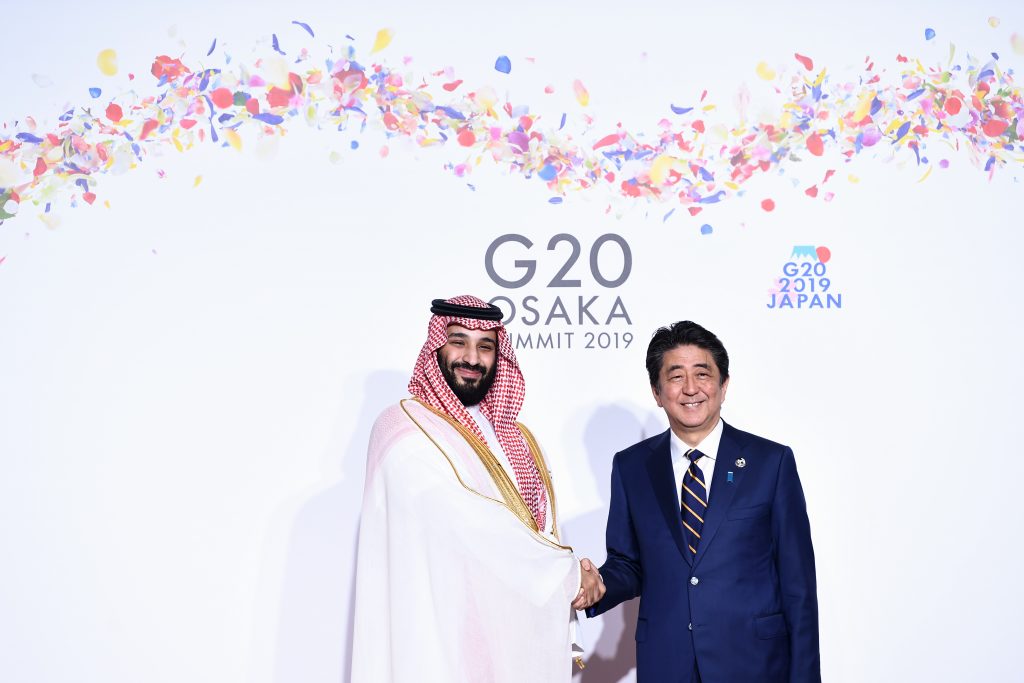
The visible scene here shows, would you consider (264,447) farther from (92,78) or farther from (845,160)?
(845,160)

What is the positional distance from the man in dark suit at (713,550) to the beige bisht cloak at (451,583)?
0.65 feet

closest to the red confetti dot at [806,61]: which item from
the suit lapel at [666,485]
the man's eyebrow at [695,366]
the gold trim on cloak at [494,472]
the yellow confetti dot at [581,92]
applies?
the yellow confetti dot at [581,92]

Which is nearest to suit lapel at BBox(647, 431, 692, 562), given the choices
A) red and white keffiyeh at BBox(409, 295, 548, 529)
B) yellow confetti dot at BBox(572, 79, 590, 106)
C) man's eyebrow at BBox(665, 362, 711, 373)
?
man's eyebrow at BBox(665, 362, 711, 373)

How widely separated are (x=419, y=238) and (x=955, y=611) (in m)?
2.30

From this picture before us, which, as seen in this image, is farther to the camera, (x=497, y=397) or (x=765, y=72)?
(x=765, y=72)

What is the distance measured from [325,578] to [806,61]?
2.51m

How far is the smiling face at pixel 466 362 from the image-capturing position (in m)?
2.88

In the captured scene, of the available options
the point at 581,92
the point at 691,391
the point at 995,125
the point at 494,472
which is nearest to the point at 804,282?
the point at 995,125

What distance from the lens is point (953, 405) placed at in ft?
11.8

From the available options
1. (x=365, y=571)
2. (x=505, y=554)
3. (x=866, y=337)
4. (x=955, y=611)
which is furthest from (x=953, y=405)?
(x=365, y=571)

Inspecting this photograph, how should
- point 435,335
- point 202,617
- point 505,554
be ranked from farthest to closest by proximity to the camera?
point 202,617 → point 435,335 → point 505,554

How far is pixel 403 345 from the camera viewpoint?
351cm

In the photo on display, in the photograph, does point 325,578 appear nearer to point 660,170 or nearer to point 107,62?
point 660,170

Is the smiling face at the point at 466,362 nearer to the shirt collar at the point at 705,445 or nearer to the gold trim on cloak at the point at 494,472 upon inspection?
the gold trim on cloak at the point at 494,472
